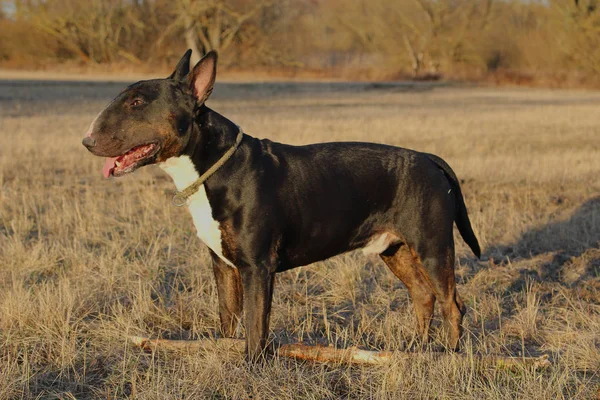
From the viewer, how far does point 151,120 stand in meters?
4.32

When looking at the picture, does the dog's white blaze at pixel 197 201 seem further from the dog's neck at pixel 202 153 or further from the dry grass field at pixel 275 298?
the dry grass field at pixel 275 298

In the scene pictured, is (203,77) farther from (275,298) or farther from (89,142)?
(275,298)

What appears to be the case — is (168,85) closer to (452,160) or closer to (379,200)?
(379,200)

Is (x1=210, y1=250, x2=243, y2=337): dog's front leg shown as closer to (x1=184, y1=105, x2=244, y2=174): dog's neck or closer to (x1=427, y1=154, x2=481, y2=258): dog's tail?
(x1=184, y1=105, x2=244, y2=174): dog's neck

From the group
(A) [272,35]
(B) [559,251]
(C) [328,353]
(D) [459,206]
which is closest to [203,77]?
(C) [328,353]

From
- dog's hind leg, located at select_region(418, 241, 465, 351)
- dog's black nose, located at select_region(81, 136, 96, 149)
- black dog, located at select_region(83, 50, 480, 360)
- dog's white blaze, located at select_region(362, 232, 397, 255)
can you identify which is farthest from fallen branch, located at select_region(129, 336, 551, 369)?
dog's black nose, located at select_region(81, 136, 96, 149)

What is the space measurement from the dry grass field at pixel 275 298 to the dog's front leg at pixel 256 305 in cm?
17

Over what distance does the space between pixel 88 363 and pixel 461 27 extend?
184ft

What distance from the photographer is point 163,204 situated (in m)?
8.94

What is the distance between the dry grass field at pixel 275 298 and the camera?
13.6 ft

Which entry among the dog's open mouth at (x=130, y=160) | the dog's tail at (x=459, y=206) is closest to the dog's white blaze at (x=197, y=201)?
the dog's open mouth at (x=130, y=160)

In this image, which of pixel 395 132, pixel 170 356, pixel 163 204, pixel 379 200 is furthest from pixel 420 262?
pixel 395 132

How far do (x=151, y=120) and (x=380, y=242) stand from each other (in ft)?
6.04

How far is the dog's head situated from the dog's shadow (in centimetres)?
341
